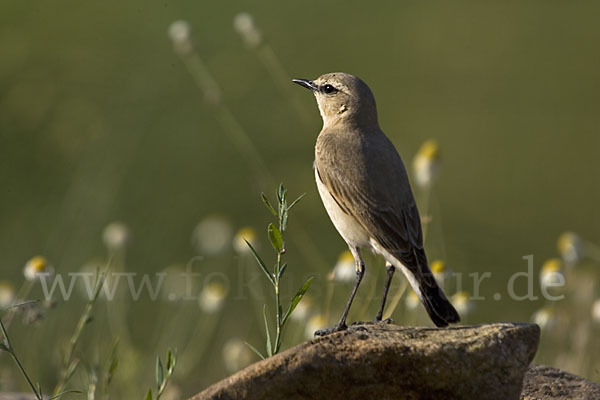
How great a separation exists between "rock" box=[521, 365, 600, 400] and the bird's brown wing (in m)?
0.94

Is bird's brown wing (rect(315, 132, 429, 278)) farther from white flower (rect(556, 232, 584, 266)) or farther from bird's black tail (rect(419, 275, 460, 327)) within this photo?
white flower (rect(556, 232, 584, 266))

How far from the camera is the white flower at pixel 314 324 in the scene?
23.4 ft

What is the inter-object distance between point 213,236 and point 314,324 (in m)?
1.86

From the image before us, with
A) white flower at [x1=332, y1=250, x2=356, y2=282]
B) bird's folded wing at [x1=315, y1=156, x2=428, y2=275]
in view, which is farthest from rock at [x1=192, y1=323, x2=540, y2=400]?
white flower at [x1=332, y1=250, x2=356, y2=282]

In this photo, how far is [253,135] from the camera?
18.3m

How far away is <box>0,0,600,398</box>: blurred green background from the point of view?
10953mm

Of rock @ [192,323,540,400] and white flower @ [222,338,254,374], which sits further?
white flower @ [222,338,254,374]

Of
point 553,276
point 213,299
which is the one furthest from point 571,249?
point 213,299

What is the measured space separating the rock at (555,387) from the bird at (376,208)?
0.60 metres

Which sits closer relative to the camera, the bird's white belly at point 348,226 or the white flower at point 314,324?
the bird's white belly at point 348,226

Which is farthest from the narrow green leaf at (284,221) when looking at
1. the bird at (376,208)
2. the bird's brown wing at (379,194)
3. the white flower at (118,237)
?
the white flower at (118,237)

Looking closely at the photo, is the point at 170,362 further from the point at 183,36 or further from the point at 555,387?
the point at 183,36

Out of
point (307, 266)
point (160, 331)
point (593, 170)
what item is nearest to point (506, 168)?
point (593, 170)

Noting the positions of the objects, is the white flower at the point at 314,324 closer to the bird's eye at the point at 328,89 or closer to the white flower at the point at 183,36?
the bird's eye at the point at 328,89
